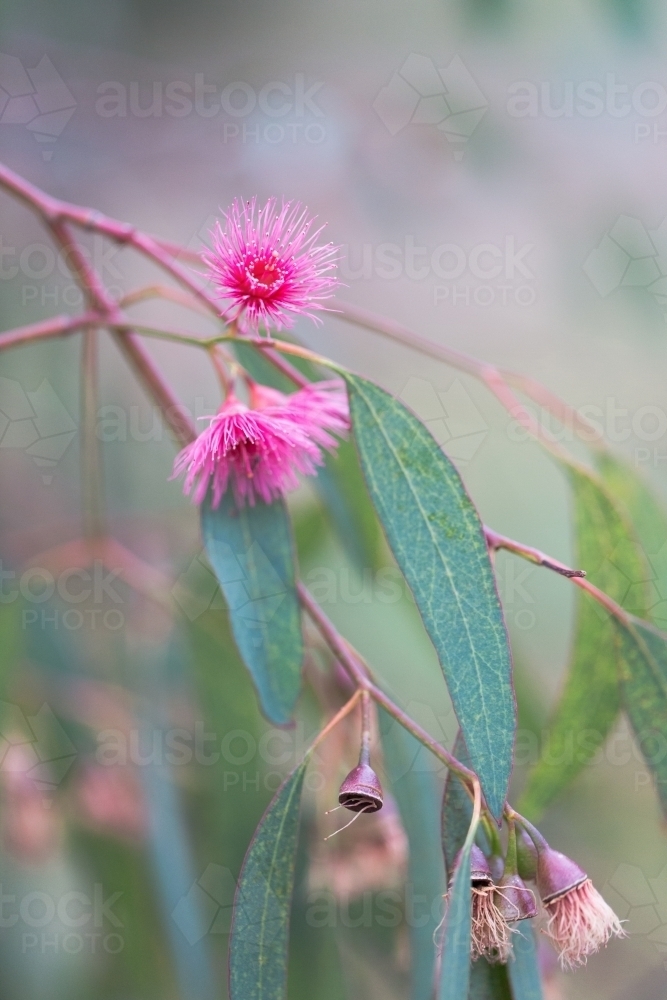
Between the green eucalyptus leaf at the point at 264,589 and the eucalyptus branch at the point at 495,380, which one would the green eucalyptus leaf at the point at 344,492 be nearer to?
the eucalyptus branch at the point at 495,380

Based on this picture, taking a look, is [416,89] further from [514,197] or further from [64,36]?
[64,36]

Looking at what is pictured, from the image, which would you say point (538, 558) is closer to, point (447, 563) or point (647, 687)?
point (447, 563)

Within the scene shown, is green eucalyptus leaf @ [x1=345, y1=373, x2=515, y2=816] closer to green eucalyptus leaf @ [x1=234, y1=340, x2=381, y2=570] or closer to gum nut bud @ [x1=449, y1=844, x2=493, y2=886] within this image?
gum nut bud @ [x1=449, y1=844, x2=493, y2=886]

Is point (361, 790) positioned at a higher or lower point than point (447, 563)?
lower

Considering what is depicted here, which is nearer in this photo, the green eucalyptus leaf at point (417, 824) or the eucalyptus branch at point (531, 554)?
the eucalyptus branch at point (531, 554)

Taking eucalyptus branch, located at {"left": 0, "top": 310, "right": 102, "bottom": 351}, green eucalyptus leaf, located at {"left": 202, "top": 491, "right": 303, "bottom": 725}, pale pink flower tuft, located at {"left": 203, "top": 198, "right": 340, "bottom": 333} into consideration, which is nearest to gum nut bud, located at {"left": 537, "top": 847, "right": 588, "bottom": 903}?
green eucalyptus leaf, located at {"left": 202, "top": 491, "right": 303, "bottom": 725}

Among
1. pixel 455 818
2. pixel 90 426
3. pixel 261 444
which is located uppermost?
pixel 90 426

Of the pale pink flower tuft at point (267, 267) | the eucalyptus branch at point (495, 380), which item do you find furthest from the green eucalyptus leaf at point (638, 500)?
the pale pink flower tuft at point (267, 267)

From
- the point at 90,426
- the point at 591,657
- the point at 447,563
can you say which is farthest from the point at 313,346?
the point at 447,563
